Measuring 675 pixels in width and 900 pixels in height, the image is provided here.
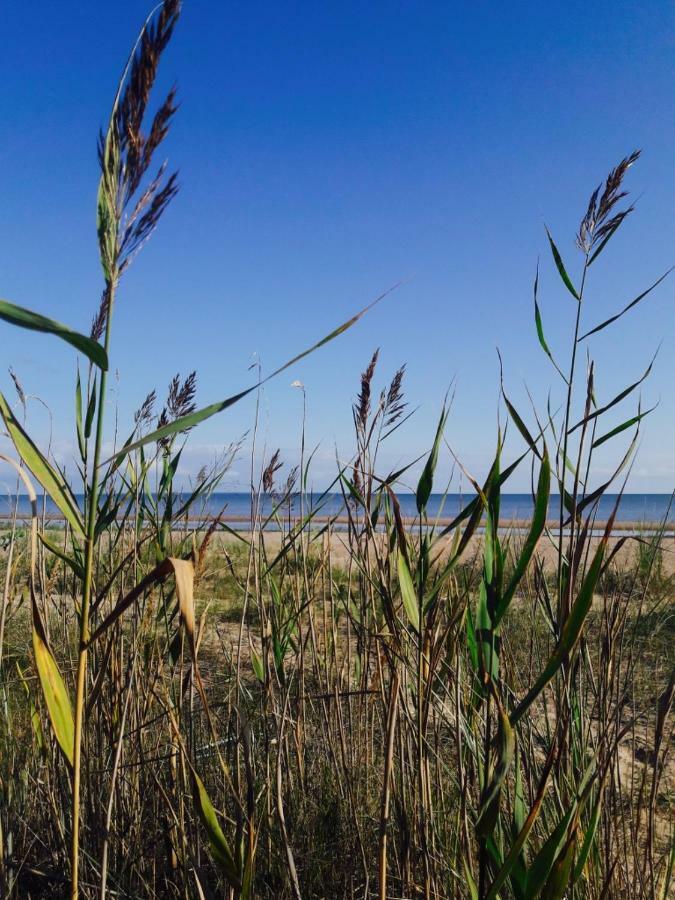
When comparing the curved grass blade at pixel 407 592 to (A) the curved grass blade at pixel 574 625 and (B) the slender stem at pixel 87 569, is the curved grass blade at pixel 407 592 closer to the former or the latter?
(A) the curved grass blade at pixel 574 625

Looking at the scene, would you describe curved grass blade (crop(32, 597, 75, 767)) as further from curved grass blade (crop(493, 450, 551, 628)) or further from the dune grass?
curved grass blade (crop(493, 450, 551, 628))

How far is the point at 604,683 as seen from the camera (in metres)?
1.21

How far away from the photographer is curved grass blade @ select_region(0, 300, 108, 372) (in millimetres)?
656

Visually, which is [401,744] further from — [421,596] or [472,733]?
[421,596]

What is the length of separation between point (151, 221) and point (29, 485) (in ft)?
1.22

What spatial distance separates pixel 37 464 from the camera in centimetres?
Result: 77

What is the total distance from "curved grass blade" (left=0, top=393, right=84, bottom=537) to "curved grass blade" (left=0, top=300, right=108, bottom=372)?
0.12 meters

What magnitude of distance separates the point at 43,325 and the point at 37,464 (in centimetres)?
18

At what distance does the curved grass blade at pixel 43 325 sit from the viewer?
2.15 ft

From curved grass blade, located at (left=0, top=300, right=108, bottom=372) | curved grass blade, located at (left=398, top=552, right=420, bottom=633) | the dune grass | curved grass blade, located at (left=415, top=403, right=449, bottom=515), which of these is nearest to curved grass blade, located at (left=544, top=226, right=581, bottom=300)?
the dune grass

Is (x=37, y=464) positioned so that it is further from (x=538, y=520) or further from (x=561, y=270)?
(x=561, y=270)

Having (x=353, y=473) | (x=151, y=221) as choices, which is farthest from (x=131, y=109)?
(x=353, y=473)

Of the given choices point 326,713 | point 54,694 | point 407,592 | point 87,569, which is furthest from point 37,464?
point 326,713

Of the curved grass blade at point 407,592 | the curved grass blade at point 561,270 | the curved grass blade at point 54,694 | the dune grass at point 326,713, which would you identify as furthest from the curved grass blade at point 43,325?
the curved grass blade at point 561,270
